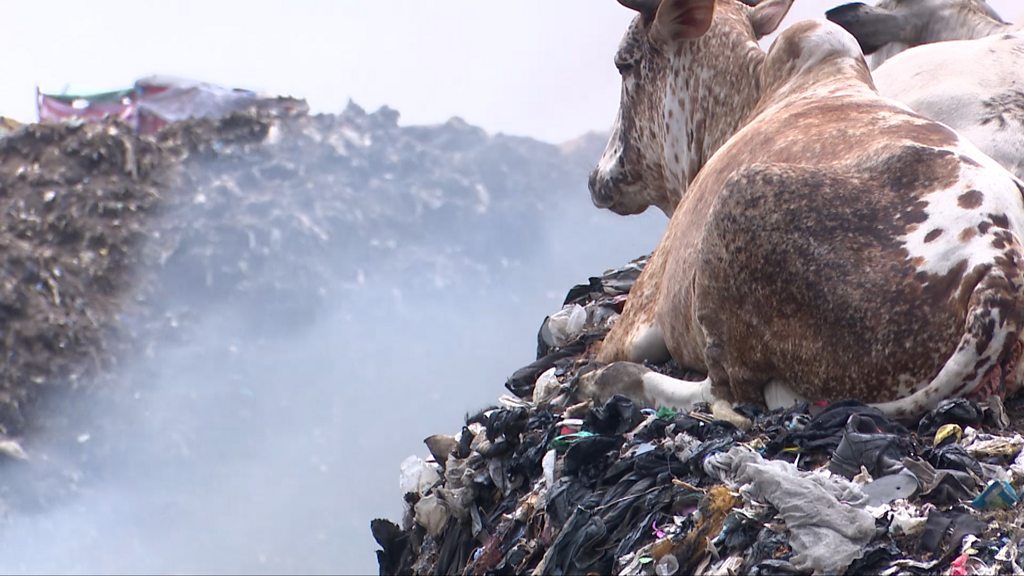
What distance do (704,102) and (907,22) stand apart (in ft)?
8.35

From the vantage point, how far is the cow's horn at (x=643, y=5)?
497 centimetres

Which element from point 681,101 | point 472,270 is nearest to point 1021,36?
point 681,101

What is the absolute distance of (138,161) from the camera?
56.9 feet

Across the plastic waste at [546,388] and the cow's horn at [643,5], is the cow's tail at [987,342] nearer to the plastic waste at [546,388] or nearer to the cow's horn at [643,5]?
the plastic waste at [546,388]

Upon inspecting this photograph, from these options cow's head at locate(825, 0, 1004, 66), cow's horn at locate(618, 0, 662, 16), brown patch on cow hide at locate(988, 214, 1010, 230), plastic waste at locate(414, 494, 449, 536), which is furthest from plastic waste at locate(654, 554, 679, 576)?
cow's head at locate(825, 0, 1004, 66)

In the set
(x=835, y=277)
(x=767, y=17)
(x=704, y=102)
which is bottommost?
(x=835, y=277)

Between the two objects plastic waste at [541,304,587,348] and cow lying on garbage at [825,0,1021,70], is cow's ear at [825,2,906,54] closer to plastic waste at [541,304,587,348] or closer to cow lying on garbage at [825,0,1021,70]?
cow lying on garbage at [825,0,1021,70]

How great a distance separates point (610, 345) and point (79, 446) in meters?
13.9

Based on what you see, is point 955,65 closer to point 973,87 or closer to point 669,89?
point 973,87

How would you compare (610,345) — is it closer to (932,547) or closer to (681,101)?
(681,101)

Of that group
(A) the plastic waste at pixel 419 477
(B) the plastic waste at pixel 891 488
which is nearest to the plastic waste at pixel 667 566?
(B) the plastic waste at pixel 891 488

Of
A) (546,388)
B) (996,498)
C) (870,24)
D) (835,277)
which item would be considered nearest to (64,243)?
(870,24)

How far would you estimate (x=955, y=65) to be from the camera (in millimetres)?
5508

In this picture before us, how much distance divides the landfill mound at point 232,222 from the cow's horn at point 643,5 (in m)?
11.6
